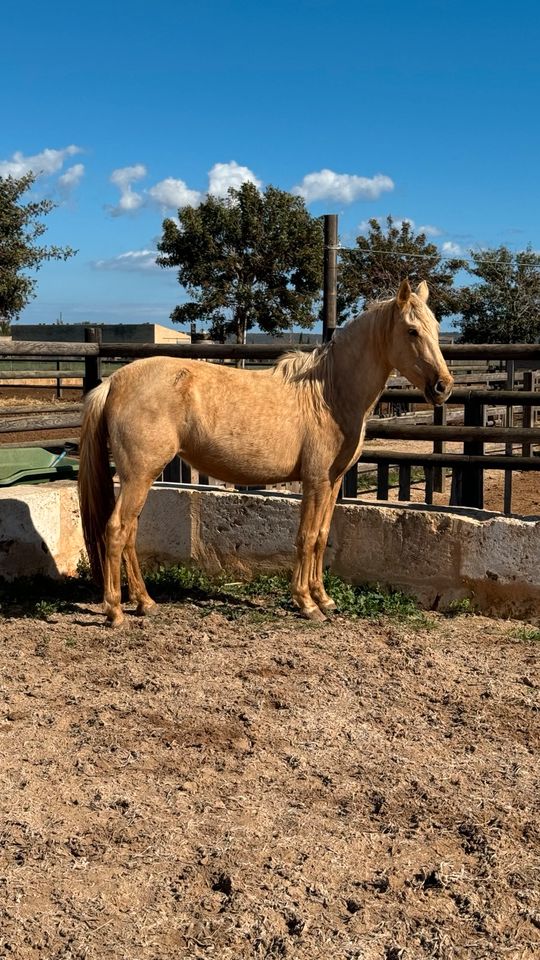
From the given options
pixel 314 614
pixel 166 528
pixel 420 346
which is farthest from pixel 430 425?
pixel 166 528

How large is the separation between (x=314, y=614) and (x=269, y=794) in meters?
2.22

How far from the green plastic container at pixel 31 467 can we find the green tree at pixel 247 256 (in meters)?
23.9

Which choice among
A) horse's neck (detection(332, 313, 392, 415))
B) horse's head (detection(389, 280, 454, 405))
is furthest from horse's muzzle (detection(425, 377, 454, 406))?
horse's neck (detection(332, 313, 392, 415))

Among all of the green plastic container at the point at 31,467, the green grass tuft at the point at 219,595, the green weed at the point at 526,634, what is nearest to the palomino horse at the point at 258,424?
the green grass tuft at the point at 219,595

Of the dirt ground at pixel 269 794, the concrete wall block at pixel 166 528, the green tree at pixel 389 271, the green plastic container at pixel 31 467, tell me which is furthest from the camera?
the green tree at pixel 389 271

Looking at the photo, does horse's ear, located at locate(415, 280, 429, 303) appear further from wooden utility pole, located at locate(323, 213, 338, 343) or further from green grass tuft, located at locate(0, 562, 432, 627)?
green grass tuft, located at locate(0, 562, 432, 627)

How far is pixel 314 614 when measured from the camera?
17.2ft

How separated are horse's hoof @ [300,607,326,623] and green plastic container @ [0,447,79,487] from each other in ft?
7.60

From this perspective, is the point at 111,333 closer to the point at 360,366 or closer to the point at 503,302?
the point at 503,302

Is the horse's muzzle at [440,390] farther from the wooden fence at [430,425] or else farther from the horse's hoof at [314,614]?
the horse's hoof at [314,614]

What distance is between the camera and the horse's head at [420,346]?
482 centimetres

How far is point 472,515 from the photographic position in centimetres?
543

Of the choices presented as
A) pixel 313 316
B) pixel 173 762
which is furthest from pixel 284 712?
pixel 313 316

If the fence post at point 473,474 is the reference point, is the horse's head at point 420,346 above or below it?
above
